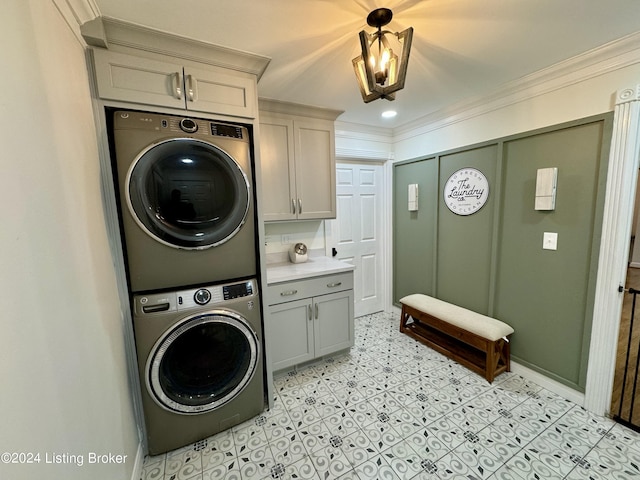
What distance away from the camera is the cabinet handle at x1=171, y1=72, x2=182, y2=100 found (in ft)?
4.55

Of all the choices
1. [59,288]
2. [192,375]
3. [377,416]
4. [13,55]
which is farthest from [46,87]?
[377,416]

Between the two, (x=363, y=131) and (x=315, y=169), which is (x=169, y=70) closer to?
(x=315, y=169)

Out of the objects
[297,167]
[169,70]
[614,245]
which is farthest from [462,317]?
[169,70]

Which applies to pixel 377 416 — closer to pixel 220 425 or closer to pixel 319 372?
pixel 319 372

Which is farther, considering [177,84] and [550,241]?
[550,241]

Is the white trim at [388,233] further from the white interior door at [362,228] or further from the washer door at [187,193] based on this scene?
the washer door at [187,193]

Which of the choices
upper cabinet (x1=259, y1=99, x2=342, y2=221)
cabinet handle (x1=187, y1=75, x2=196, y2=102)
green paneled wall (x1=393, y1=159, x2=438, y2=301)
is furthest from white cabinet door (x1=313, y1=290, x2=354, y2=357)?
cabinet handle (x1=187, y1=75, x2=196, y2=102)

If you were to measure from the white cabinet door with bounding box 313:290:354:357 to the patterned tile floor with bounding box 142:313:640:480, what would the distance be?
0.91 ft

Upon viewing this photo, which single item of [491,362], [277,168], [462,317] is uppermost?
[277,168]

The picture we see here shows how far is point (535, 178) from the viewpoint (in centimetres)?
199

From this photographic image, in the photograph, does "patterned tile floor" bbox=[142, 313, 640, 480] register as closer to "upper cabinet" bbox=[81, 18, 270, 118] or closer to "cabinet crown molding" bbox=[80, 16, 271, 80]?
"upper cabinet" bbox=[81, 18, 270, 118]

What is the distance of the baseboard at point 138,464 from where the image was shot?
1.38 meters

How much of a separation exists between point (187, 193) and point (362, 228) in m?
2.23

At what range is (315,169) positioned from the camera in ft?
7.91
